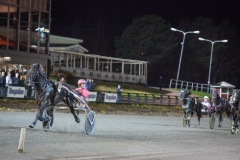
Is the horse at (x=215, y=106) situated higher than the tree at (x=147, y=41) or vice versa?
the tree at (x=147, y=41)

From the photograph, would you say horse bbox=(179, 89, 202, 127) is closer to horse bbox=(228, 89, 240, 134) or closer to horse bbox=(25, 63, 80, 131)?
horse bbox=(228, 89, 240, 134)

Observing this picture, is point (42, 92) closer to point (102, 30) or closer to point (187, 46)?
point (187, 46)

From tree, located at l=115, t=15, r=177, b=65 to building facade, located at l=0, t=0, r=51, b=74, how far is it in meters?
36.9

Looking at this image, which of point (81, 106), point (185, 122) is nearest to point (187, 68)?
point (185, 122)

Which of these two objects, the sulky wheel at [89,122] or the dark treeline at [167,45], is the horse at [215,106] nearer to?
the sulky wheel at [89,122]

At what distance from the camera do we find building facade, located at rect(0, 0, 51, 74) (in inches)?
1592

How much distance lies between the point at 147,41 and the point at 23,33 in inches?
1557

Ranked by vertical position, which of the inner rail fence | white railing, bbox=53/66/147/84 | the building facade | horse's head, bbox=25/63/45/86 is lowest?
the inner rail fence

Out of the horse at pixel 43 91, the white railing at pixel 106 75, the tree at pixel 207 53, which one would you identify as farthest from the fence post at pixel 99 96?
the tree at pixel 207 53

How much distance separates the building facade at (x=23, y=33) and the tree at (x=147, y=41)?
3691 cm

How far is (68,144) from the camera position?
45.3 ft

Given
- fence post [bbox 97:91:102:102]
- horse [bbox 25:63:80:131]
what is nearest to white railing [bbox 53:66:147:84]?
fence post [bbox 97:91:102:102]

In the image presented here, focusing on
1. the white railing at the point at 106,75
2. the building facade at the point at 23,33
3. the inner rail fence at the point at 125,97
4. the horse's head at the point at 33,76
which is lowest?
the inner rail fence at the point at 125,97

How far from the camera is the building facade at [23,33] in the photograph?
40438 millimetres
